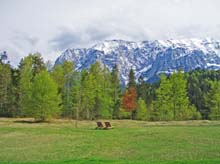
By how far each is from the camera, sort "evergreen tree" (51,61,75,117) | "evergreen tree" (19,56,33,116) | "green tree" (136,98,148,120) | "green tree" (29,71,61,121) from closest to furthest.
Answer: "green tree" (29,71,61,121) < "evergreen tree" (19,56,33,116) < "evergreen tree" (51,61,75,117) < "green tree" (136,98,148,120)

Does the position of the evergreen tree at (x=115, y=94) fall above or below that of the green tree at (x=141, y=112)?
above

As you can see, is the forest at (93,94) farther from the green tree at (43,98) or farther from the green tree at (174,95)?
the green tree at (43,98)

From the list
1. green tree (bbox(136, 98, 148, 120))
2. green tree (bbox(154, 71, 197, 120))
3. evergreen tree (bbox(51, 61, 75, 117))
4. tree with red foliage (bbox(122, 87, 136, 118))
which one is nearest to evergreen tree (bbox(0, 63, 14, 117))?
evergreen tree (bbox(51, 61, 75, 117))

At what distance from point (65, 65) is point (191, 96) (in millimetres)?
50025

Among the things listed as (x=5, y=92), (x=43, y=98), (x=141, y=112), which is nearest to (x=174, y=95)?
(x=141, y=112)

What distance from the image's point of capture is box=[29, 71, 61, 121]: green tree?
71.9m

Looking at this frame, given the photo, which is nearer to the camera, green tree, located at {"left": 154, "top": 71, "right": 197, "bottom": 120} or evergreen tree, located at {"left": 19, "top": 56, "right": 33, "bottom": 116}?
green tree, located at {"left": 154, "top": 71, "right": 197, "bottom": 120}

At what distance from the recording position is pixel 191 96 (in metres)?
124

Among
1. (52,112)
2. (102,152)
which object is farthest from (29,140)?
(52,112)

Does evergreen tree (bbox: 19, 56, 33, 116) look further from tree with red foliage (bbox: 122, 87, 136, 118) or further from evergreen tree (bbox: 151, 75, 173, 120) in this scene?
evergreen tree (bbox: 151, 75, 173, 120)

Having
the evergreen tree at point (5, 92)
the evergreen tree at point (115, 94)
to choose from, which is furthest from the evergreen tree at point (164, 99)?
the evergreen tree at point (5, 92)

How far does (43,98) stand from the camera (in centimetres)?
7194

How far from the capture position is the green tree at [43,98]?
71.9m

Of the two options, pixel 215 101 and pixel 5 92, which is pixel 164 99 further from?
pixel 5 92
